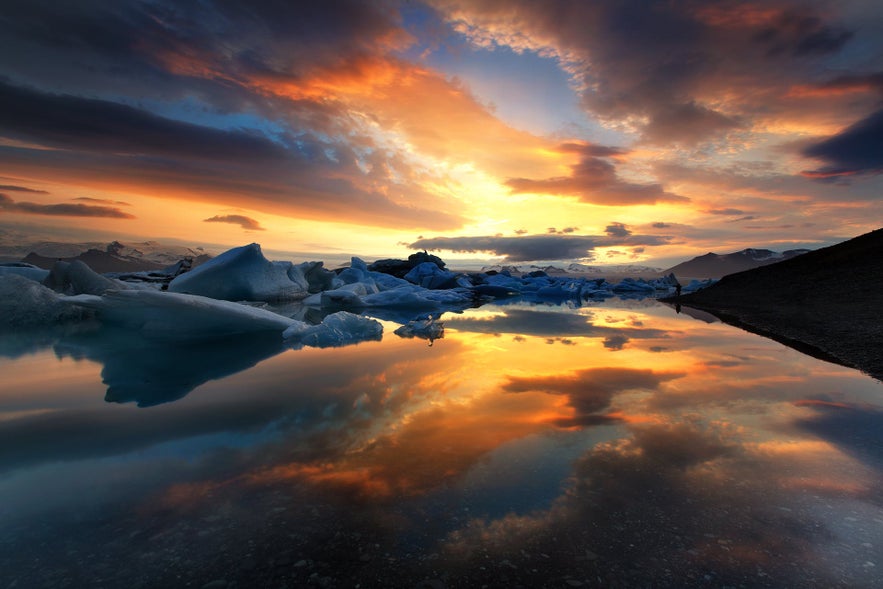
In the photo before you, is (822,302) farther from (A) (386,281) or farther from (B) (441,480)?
(A) (386,281)

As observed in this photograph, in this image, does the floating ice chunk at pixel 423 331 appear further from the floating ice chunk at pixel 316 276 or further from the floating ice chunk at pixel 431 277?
the floating ice chunk at pixel 431 277

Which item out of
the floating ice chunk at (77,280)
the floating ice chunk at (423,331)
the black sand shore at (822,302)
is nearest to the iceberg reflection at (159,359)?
the floating ice chunk at (423,331)

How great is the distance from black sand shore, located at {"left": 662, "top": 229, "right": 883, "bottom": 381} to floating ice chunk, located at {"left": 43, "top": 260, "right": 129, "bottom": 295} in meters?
16.9

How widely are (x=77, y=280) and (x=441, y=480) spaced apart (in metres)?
14.6

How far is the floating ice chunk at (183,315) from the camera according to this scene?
752 cm

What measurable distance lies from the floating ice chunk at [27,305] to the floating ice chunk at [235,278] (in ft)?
10.5

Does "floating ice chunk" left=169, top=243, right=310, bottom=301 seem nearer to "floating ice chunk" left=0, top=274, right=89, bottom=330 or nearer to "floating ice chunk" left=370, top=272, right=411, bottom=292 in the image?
"floating ice chunk" left=0, top=274, right=89, bottom=330

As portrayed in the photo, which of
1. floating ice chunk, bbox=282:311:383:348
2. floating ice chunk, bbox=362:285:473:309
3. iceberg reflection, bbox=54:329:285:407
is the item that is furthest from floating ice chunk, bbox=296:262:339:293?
floating ice chunk, bbox=282:311:383:348

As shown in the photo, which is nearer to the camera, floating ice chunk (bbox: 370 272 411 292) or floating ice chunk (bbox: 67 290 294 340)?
floating ice chunk (bbox: 67 290 294 340)

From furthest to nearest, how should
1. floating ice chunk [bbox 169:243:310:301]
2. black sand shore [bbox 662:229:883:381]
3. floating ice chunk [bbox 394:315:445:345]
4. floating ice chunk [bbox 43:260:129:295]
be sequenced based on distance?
floating ice chunk [bbox 169:243:310:301]
floating ice chunk [bbox 43:260:129:295]
floating ice chunk [bbox 394:315:445:345]
black sand shore [bbox 662:229:883:381]

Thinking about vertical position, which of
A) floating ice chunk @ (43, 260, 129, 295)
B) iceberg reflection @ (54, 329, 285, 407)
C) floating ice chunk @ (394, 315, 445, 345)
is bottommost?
iceberg reflection @ (54, 329, 285, 407)

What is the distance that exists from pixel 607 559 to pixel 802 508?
4.15 ft

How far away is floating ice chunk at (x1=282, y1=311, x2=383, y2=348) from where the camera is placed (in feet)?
24.5

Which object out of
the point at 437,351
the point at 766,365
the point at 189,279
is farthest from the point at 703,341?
the point at 189,279
